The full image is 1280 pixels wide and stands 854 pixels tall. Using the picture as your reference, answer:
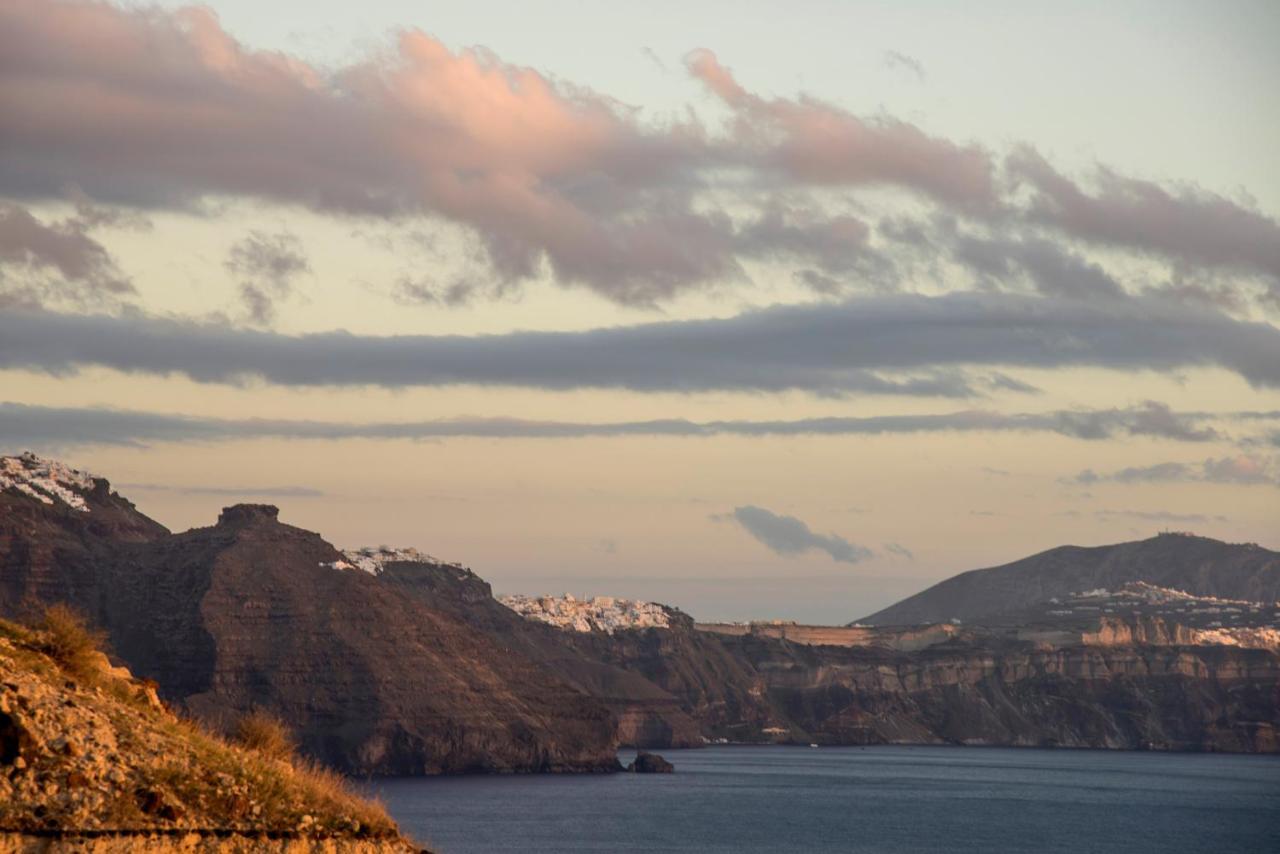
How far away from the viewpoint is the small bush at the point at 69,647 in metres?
32.5

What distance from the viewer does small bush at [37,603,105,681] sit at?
32.5 metres

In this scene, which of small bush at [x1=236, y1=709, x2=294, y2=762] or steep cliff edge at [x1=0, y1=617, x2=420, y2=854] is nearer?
steep cliff edge at [x1=0, y1=617, x2=420, y2=854]

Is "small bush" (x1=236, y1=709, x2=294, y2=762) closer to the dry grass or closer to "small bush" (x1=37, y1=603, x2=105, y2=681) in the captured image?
the dry grass

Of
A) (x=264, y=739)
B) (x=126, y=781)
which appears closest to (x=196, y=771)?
(x=126, y=781)

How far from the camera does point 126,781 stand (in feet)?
96.7

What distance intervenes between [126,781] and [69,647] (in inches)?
166

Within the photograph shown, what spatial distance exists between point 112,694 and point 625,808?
6468 inches

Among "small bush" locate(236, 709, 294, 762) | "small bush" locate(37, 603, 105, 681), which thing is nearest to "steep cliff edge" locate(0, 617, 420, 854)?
"small bush" locate(37, 603, 105, 681)

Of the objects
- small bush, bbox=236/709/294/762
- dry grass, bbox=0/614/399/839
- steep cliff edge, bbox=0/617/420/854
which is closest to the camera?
steep cliff edge, bbox=0/617/420/854

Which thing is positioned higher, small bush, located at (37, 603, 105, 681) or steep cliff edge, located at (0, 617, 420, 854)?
small bush, located at (37, 603, 105, 681)

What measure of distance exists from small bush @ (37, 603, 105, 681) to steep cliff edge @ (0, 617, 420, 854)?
0.06 ft

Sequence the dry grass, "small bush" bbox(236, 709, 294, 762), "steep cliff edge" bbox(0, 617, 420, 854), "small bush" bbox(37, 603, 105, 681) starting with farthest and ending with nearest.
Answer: "small bush" bbox(236, 709, 294, 762) → "small bush" bbox(37, 603, 105, 681) → the dry grass → "steep cliff edge" bbox(0, 617, 420, 854)

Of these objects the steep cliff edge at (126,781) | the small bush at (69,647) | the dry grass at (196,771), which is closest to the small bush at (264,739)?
the dry grass at (196,771)

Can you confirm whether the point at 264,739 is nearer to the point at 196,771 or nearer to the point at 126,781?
the point at 196,771
